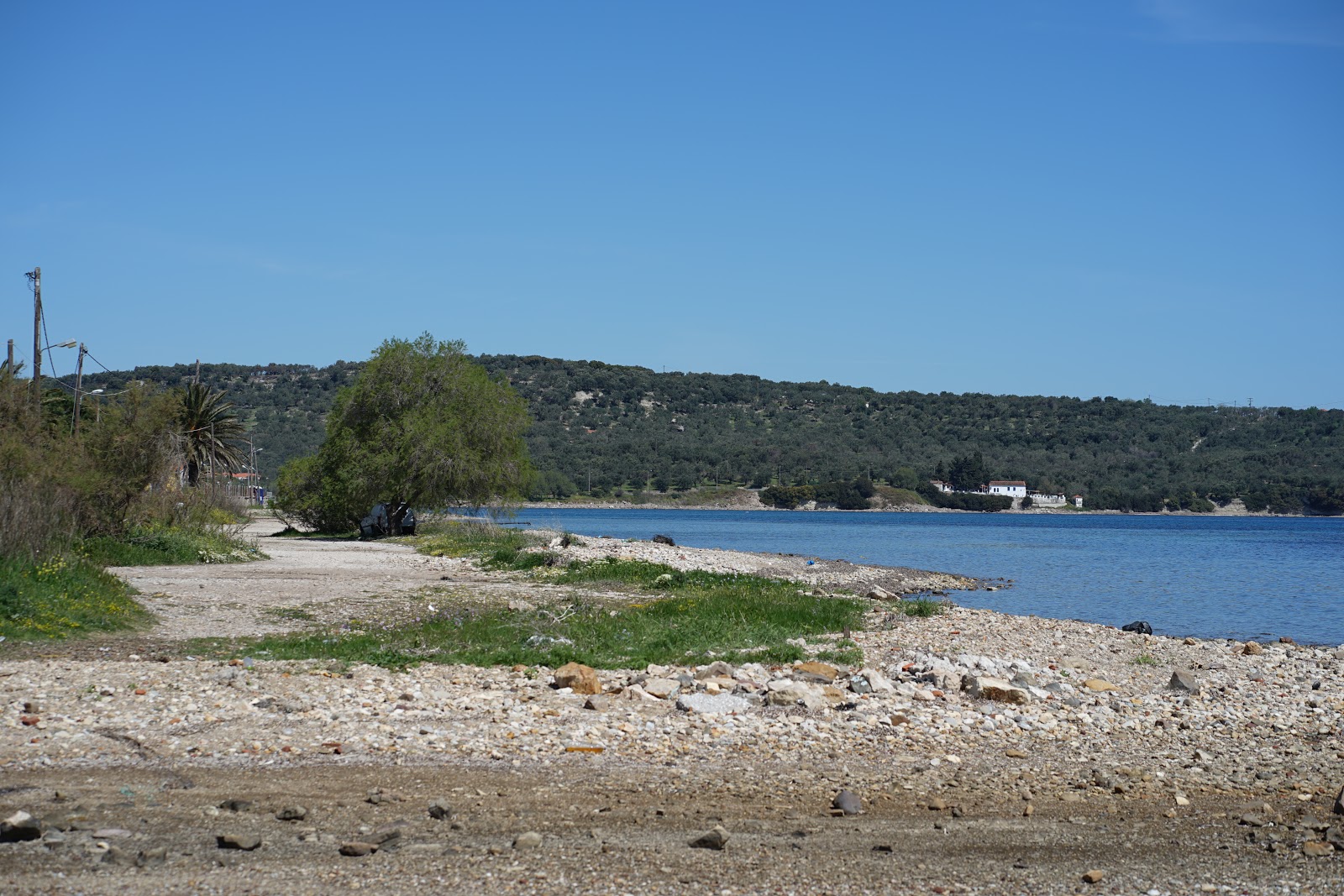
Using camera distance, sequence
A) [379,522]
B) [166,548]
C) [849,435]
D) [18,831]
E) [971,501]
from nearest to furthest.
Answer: [18,831] < [166,548] < [379,522] < [971,501] < [849,435]

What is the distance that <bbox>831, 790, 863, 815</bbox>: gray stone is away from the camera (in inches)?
289

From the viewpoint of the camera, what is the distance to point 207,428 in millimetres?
46000

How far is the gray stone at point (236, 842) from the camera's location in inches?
241

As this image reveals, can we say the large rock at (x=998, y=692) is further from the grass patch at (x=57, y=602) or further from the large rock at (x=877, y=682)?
the grass patch at (x=57, y=602)

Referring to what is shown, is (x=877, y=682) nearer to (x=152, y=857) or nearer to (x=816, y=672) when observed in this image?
(x=816, y=672)

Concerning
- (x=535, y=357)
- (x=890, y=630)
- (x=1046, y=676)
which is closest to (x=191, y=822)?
(x=1046, y=676)

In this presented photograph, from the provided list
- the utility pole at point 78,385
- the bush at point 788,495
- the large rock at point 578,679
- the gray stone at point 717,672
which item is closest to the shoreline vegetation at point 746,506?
the bush at point 788,495

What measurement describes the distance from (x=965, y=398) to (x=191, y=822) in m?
176

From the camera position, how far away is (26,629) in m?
12.5

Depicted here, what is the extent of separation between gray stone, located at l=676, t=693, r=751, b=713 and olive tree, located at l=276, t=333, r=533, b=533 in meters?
34.0

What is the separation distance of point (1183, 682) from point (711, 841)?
7.95 m

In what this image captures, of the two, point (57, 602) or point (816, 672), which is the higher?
point (57, 602)

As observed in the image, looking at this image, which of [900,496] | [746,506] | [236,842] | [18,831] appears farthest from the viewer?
[746,506]

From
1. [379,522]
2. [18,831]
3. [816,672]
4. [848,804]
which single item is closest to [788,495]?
[379,522]
